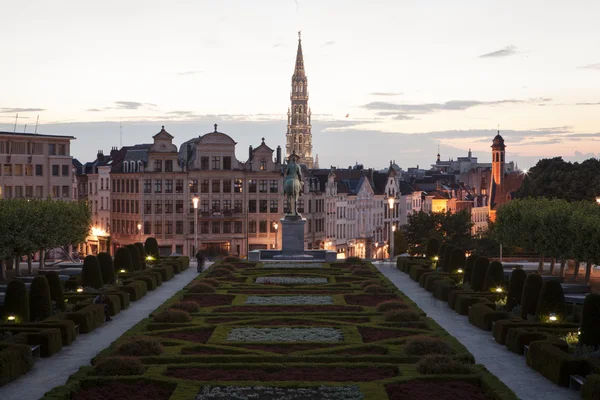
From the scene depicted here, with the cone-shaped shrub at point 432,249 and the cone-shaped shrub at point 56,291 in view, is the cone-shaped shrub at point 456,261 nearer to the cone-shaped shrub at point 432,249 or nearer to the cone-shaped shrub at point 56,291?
the cone-shaped shrub at point 432,249

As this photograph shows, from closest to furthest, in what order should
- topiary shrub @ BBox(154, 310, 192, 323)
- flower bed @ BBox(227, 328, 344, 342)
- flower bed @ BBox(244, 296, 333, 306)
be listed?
flower bed @ BBox(227, 328, 344, 342) < topiary shrub @ BBox(154, 310, 192, 323) < flower bed @ BBox(244, 296, 333, 306)

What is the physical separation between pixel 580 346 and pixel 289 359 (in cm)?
984

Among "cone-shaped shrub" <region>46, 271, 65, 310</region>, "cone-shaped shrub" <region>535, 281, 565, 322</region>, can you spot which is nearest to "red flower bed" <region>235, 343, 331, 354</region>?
"cone-shaped shrub" <region>535, 281, 565, 322</region>

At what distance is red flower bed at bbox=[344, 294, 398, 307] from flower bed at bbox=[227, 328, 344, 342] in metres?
9.98

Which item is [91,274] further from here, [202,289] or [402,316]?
[402,316]

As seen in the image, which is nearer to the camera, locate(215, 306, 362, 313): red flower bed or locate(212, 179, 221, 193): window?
locate(215, 306, 362, 313): red flower bed

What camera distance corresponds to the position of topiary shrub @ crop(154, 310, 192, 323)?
42.8 m

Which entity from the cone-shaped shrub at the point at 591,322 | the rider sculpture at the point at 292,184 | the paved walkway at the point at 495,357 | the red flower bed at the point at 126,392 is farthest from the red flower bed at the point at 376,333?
the rider sculpture at the point at 292,184

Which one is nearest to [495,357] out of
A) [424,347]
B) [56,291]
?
[424,347]

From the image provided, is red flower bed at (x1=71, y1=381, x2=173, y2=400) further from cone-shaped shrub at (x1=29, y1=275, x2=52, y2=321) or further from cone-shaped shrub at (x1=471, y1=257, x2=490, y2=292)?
cone-shaped shrub at (x1=471, y1=257, x2=490, y2=292)

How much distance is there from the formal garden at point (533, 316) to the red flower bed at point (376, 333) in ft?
12.3

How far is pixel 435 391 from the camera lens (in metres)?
29.4

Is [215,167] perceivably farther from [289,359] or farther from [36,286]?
[289,359]

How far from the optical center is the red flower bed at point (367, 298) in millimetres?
51188
